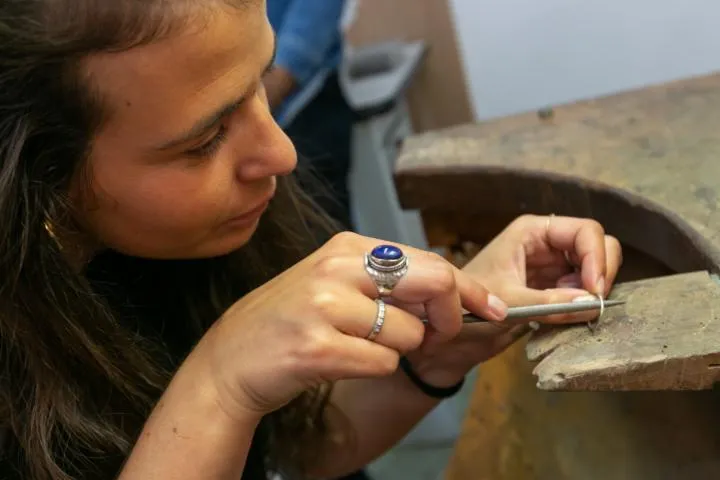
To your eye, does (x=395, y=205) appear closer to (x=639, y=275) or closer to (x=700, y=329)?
(x=639, y=275)

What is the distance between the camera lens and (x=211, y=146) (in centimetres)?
61

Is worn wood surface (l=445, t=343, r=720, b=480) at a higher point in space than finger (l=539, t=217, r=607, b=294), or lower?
lower

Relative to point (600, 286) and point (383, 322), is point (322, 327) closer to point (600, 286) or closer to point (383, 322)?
point (383, 322)

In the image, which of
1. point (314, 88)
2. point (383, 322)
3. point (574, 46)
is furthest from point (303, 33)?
point (383, 322)

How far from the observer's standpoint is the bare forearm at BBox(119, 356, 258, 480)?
57 cm

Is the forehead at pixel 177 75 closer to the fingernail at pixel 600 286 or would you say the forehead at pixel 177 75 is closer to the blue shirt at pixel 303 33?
the fingernail at pixel 600 286

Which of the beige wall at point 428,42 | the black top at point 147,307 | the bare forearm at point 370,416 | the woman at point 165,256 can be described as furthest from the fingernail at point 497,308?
the beige wall at point 428,42

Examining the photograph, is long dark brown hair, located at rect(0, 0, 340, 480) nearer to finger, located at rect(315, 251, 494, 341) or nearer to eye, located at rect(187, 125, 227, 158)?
eye, located at rect(187, 125, 227, 158)

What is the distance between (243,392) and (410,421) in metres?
0.31

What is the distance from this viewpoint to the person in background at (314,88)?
1.41 meters

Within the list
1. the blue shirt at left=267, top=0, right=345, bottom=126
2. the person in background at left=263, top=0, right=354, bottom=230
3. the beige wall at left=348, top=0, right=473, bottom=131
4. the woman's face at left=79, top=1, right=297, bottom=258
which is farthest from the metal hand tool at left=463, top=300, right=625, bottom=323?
the beige wall at left=348, top=0, right=473, bottom=131

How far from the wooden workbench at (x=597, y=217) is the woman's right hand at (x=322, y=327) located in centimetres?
14

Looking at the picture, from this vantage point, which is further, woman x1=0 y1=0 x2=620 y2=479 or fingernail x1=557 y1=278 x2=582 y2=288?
fingernail x1=557 y1=278 x2=582 y2=288

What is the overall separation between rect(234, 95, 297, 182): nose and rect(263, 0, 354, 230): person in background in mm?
574
